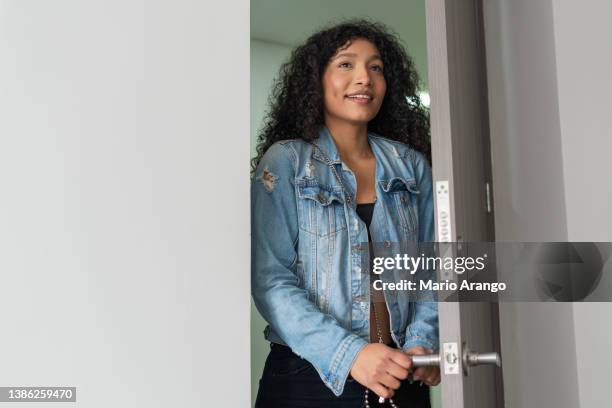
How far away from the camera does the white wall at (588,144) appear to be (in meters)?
2.15

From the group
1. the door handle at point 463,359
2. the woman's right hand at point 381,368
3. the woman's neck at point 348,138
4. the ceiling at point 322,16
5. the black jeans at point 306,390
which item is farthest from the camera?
the ceiling at point 322,16

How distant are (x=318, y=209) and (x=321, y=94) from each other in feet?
1.26

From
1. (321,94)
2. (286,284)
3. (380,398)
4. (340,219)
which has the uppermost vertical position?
(321,94)

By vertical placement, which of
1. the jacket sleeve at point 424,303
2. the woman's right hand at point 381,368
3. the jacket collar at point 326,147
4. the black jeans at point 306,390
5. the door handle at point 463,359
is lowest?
the black jeans at point 306,390

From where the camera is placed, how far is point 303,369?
1.85 metres

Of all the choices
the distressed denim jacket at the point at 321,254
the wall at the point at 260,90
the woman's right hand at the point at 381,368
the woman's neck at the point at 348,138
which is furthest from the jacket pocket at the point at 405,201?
the wall at the point at 260,90

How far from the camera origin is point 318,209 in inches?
74.4

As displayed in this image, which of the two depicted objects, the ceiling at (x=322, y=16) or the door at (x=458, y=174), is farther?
the ceiling at (x=322, y=16)

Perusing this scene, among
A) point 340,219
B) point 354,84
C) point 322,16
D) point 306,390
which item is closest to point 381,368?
point 306,390

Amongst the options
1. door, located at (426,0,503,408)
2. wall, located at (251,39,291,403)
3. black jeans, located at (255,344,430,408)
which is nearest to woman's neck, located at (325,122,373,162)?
door, located at (426,0,503,408)

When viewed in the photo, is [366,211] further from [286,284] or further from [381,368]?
[381,368]

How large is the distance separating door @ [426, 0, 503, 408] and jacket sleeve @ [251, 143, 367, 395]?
30 cm

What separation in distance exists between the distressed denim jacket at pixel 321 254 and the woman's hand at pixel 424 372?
0.09ft

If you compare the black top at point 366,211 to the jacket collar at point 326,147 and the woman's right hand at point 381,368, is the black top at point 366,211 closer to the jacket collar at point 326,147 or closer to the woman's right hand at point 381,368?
the jacket collar at point 326,147
